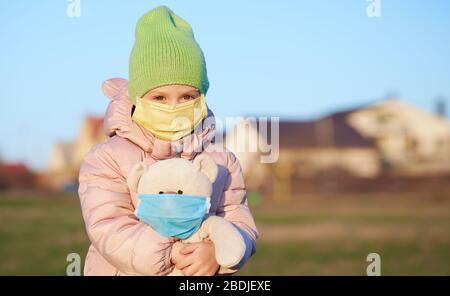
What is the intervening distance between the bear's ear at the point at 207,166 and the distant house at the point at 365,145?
31.3 metres

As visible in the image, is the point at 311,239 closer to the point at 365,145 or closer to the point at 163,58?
the point at 163,58

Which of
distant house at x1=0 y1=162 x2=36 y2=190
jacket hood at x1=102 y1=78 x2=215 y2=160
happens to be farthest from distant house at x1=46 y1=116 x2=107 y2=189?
jacket hood at x1=102 y1=78 x2=215 y2=160

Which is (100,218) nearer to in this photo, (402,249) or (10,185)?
(402,249)

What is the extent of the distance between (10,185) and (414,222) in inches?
825

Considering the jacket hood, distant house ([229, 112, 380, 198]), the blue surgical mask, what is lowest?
the blue surgical mask

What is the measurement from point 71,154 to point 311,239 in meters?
38.5

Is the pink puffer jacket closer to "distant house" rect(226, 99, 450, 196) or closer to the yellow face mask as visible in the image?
the yellow face mask

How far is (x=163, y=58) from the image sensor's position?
2535 mm

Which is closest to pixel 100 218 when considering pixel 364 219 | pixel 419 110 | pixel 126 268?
pixel 126 268

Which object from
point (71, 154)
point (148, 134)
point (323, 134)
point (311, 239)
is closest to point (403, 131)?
point (323, 134)

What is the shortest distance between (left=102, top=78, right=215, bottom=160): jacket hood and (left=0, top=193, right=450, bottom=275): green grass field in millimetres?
6856

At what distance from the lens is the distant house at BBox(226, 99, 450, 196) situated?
36031 mm

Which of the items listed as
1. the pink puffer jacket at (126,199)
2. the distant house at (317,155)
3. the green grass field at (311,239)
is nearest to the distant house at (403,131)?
the distant house at (317,155)
